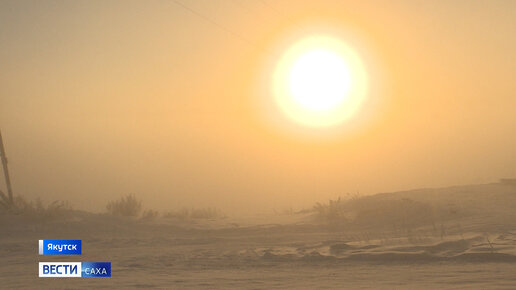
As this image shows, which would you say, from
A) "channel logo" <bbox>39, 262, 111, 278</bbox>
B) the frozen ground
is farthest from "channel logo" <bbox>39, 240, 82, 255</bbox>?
"channel logo" <bbox>39, 262, 111, 278</bbox>

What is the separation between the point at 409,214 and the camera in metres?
19.3

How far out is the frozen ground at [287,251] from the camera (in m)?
9.93

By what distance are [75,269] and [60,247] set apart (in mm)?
3712

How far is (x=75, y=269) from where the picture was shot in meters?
11.4

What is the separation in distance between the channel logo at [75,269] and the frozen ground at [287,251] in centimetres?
23

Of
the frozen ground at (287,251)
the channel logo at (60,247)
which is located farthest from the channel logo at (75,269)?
the channel logo at (60,247)

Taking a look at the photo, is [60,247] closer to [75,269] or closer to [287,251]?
[75,269]

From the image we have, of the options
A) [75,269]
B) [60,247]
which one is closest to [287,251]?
[75,269]

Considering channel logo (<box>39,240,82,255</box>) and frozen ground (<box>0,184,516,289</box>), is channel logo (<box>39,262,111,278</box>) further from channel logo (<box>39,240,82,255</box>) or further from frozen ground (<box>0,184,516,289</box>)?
channel logo (<box>39,240,82,255</box>)

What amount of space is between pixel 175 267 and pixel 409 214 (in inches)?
376

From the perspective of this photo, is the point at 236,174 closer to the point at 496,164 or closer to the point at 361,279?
the point at 496,164

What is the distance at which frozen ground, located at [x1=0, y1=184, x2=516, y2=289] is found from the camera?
993 centimetres

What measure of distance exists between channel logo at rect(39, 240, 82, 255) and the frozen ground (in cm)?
33

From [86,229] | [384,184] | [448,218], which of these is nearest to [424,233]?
[448,218]
